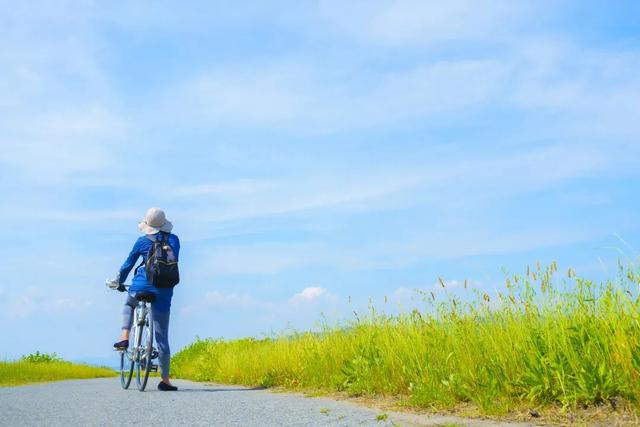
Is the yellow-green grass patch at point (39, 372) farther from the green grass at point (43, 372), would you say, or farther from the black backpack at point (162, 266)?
the black backpack at point (162, 266)

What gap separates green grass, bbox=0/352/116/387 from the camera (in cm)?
1485

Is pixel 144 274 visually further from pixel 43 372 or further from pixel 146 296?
pixel 43 372

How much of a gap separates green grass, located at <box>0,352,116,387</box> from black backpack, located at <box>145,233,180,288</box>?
608cm

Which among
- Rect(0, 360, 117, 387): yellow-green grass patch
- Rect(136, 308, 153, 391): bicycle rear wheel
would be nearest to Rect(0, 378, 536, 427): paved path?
Rect(136, 308, 153, 391): bicycle rear wheel

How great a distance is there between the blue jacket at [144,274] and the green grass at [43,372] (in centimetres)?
546

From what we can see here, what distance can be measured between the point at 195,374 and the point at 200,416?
8981 mm

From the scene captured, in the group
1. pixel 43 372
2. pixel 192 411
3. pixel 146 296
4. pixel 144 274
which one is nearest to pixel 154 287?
pixel 146 296

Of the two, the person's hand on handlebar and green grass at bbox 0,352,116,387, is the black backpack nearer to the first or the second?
the person's hand on handlebar

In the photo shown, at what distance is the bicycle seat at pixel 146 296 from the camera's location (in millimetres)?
9703

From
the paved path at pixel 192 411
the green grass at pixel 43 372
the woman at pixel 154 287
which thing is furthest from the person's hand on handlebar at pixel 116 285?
the green grass at pixel 43 372

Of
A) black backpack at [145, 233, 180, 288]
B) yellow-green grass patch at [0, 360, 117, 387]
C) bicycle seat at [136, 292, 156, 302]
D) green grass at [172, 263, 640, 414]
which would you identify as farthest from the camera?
yellow-green grass patch at [0, 360, 117, 387]

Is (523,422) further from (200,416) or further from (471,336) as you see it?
(200,416)

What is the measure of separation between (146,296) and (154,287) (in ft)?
0.65

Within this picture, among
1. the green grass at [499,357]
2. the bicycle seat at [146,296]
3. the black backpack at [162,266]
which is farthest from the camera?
the bicycle seat at [146,296]
